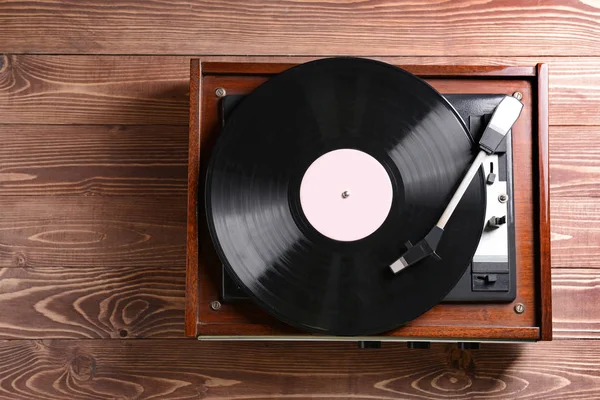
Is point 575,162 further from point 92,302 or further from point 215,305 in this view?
point 92,302

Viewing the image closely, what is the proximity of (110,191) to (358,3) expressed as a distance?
0.59 meters

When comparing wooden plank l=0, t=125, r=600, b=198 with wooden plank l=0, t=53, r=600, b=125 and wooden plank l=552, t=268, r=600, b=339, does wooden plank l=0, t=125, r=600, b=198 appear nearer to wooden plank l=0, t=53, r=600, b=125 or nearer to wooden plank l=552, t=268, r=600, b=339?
wooden plank l=0, t=53, r=600, b=125

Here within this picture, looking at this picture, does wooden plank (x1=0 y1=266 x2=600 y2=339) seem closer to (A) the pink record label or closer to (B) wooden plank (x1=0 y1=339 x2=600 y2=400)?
(B) wooden plank (x1=0 y1=339 x2=600 y2=400)

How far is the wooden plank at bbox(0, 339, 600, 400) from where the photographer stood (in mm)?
1045

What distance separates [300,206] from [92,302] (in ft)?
1.54

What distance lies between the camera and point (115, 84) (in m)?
1.10

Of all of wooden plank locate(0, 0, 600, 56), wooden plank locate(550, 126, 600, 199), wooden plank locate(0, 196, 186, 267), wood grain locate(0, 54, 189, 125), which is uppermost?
wooden plank locate(0, 0, 600, 56)

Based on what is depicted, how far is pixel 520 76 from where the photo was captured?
2.97 ft

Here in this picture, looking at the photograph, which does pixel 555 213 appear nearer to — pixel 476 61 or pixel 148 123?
pixel 476 61

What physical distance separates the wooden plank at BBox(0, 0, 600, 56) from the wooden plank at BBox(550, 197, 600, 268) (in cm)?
29

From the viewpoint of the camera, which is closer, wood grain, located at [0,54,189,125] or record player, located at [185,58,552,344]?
record player, located at [185,58,552,344]

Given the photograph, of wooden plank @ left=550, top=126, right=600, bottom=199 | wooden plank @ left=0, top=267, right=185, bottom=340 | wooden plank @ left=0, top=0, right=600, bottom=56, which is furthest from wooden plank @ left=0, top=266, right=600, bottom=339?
wooden plank @ left=0, top=0, right=600, bottom=56

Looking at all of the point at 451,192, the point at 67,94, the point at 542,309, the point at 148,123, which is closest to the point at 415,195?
the point at 451,192

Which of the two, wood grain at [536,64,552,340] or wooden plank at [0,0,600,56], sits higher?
wooden plank at [0,0,600,56]
